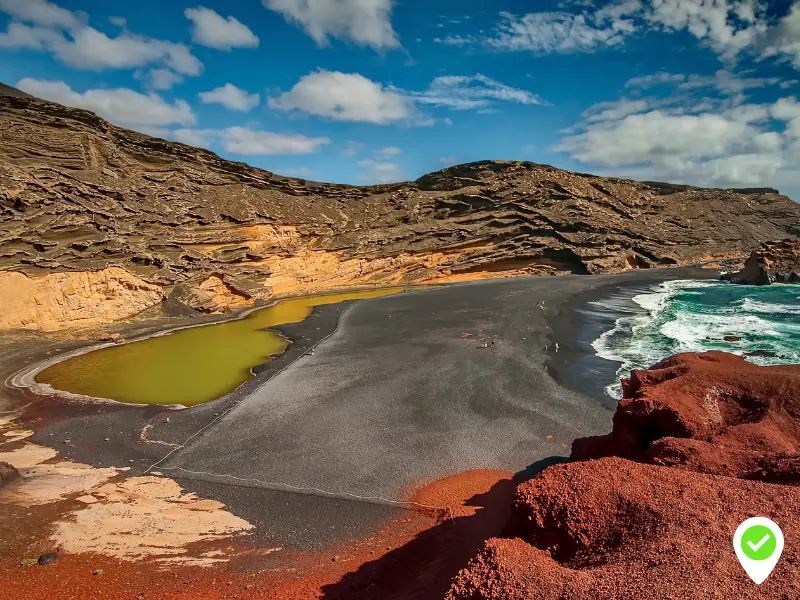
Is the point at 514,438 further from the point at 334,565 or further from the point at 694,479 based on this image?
the point at 694,479

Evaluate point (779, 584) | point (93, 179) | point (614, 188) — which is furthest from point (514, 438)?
point (614, 188)

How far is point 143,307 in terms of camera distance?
1124 inches

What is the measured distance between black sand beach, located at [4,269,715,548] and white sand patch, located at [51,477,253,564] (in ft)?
1.58

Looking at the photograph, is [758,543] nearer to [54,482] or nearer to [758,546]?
[758,546]

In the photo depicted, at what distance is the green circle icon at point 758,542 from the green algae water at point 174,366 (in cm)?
1579

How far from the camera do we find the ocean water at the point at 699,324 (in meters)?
19.2

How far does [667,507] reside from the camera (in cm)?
452

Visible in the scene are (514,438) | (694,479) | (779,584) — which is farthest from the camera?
(514,438)

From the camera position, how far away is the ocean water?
19250 millimetres

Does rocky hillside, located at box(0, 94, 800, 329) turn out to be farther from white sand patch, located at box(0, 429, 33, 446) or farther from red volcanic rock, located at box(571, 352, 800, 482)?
red volcanic rock, located at box(571, 352, 800, 482)

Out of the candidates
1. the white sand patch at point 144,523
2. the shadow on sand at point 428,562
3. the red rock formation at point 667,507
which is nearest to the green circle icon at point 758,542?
the red rock formation at point 667,507

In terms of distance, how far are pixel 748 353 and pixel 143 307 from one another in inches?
1290

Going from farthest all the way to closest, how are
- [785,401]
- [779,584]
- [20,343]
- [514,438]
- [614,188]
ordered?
[614,188] → [20,343] → [514,438] → [785,401] → [779,584]

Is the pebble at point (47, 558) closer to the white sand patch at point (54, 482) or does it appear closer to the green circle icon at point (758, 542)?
the white sand patch at point (54, 482)
